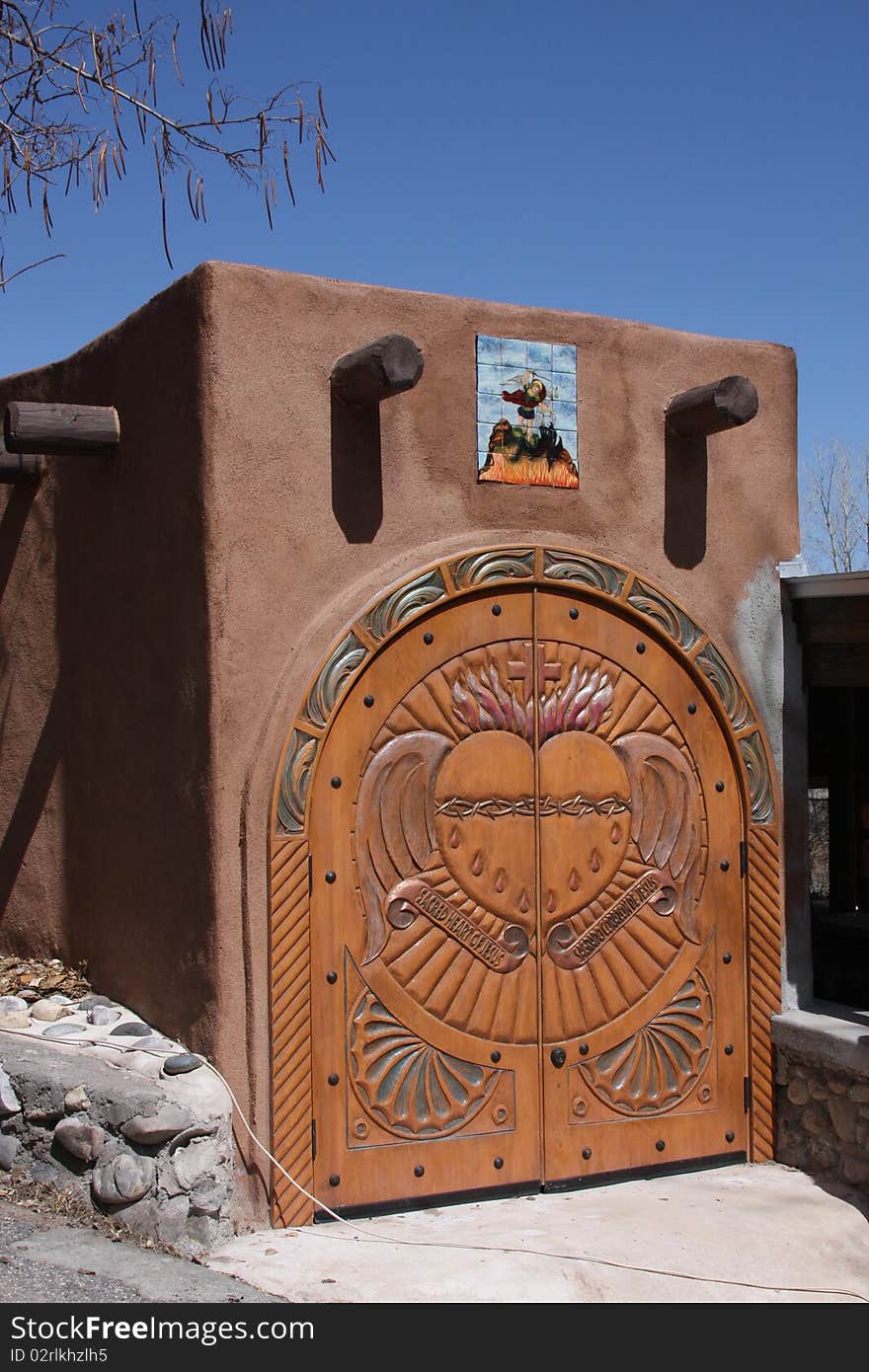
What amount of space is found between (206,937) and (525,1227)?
62.1 inches

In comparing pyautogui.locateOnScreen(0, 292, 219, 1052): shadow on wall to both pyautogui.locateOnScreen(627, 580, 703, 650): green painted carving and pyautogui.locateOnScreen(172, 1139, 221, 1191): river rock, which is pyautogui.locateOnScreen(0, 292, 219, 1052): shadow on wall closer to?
pyautogui.locateOnScreen(172, 1139, 221, 1191): river rock

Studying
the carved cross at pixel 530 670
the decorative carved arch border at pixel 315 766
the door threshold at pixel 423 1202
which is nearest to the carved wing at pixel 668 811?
the decorative carved arch border at pixel 315 766

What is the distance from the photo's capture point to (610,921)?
579 centimetres

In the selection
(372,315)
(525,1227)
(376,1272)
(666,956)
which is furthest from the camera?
(666,956)

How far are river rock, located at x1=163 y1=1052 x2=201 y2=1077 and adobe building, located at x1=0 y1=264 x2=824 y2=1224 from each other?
101 mm

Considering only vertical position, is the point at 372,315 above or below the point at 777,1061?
above

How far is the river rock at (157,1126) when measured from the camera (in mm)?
4770

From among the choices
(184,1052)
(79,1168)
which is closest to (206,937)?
(184,1052)

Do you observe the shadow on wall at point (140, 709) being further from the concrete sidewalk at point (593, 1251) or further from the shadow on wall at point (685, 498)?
the shadow on wall at point (685, 498)

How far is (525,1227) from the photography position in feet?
16.8

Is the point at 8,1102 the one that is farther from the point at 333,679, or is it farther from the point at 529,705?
the point at 529,705

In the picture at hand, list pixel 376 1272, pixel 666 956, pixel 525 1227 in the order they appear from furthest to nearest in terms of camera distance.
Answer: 1. pixel 666 956
2. pixel 525 1227
3. pixel 376 1272

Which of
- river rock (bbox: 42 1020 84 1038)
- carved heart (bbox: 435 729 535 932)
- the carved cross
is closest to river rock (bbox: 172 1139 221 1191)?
river rock (bbox: 42 1020 84 1038)

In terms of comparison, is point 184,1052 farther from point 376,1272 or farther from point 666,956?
point 666,956
